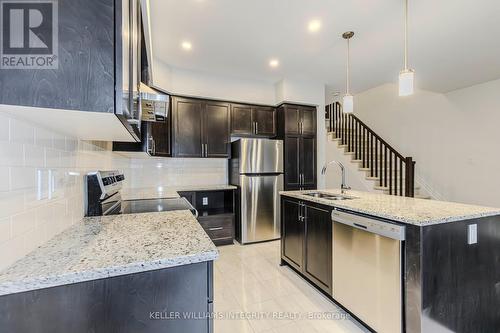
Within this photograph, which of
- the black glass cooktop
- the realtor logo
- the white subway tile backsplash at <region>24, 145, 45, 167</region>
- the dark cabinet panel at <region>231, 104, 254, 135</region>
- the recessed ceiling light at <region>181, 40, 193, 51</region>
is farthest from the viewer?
the dark cabinet panel at <region>231, 104, 254, 135</region>

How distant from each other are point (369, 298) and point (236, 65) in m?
Answer: 3.34

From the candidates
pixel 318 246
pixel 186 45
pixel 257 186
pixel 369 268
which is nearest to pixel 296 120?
pixel 257 186

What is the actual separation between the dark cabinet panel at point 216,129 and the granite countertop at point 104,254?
2622 mm

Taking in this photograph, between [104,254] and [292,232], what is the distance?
6.94 ft

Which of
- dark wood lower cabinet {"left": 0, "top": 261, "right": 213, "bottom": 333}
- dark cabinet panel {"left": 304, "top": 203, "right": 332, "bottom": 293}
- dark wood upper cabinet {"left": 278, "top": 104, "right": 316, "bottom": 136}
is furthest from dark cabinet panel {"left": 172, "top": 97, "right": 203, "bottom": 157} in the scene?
dark wood lower cabinet {"left": 0, "top": 261, "right": 213, "bottom": 333}

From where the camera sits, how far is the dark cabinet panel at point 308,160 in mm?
4121

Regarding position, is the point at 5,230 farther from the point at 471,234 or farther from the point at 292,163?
the point at 292,163

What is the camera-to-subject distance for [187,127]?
12.0 ft

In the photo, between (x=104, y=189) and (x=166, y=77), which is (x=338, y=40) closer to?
(x=166, y=77)

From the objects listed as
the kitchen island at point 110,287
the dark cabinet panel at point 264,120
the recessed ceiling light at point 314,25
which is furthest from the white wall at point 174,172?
the kitchen island at point 110,287

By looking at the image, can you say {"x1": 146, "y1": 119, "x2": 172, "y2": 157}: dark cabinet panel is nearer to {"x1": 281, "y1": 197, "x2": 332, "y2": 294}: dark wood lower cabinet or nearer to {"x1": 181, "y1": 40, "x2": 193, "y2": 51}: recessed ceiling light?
{"x1": 181, "y1": 40, "x2": 193, "y2": 51}: recessed ceiling light

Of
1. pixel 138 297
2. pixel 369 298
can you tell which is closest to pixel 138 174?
pixel 138 297

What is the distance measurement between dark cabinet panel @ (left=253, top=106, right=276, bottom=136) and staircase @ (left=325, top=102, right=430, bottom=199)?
4.39ft

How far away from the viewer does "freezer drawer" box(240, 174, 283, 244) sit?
364 cm
